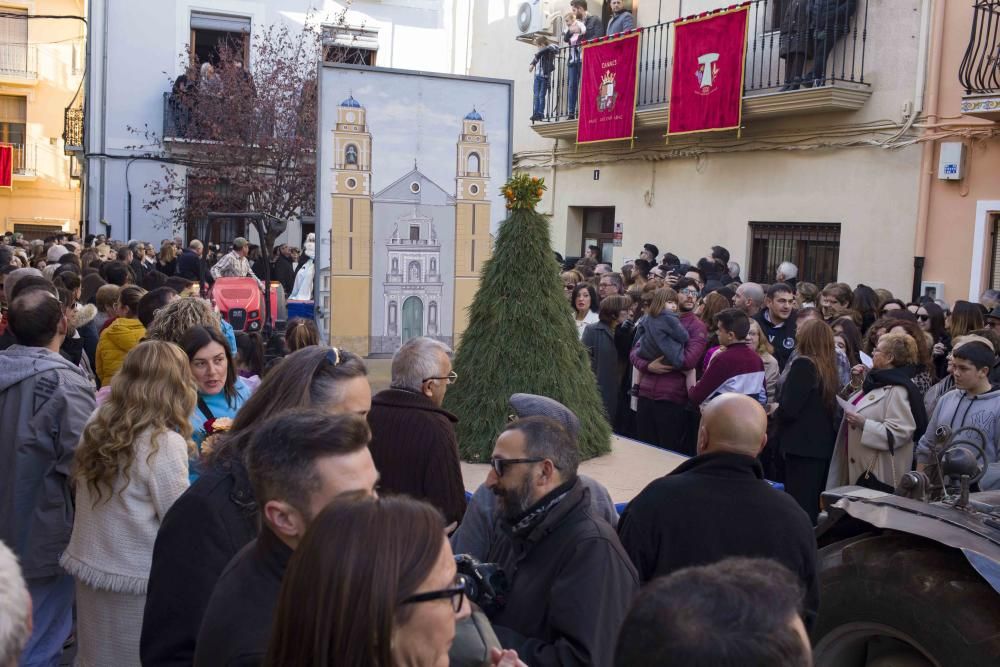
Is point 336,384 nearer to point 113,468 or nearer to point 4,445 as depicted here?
point 113,468

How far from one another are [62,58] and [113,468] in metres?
31.6

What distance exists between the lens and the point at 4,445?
162 inches

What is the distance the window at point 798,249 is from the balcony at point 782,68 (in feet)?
5.15

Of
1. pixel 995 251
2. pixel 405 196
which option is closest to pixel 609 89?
pixel 995 251

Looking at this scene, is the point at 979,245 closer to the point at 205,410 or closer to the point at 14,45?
the point at 205,410

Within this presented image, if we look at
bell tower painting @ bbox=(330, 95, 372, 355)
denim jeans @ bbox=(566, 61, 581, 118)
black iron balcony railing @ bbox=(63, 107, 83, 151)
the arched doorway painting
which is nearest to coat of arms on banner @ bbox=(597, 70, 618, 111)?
denim jeans @ bbox=(566, 61, 581, 118)

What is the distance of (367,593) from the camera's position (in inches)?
62.7

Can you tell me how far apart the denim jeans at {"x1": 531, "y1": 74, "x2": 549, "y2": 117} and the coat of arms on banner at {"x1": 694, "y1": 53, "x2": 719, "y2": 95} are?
3.94 m

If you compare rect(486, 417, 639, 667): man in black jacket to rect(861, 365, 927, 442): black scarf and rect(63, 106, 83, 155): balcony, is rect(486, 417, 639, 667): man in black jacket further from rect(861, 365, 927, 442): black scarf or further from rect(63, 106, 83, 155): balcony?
rect(63, 106, 83, 155): balcony

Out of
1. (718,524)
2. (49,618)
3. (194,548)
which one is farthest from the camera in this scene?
(49,618)

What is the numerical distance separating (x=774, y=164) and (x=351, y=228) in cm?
741

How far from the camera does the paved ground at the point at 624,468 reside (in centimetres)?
552

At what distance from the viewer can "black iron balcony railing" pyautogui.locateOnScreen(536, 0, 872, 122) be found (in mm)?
12367

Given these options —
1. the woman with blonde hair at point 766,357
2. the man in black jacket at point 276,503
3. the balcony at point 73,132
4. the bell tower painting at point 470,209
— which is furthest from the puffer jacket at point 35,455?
the balcony at point 73,132
